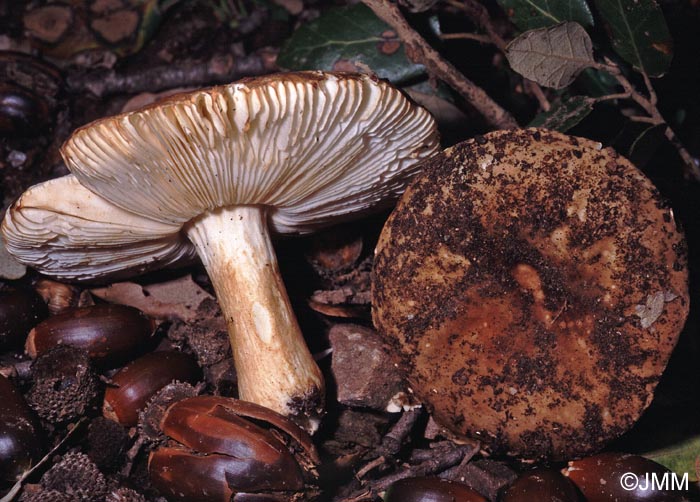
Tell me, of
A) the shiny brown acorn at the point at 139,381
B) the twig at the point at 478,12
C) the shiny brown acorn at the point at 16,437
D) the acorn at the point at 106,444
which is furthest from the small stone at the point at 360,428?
the twig at the point at 478,12

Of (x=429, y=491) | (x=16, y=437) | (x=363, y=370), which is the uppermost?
(x=16, y=437)

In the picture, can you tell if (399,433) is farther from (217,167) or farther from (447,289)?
(217,167)

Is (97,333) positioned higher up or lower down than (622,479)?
higher up

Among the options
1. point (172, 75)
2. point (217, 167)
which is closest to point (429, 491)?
point (217, 167)

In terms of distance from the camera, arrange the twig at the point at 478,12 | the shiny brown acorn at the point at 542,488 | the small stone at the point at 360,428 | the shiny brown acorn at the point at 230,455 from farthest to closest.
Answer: the twig at the point at 478,12, the small stone at the point at 360,428, the shiny brown acorn at the point at 542,488, the shiny brown acorn at the point at 230,455

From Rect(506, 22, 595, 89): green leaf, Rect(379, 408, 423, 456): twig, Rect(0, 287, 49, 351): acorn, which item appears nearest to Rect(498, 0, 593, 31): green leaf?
Rect(506, 22, 595, 89): green leaf

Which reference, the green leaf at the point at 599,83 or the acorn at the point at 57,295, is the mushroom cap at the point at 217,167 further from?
the green leaf at the point at 599,83

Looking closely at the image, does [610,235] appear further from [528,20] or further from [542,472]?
[528,20]
